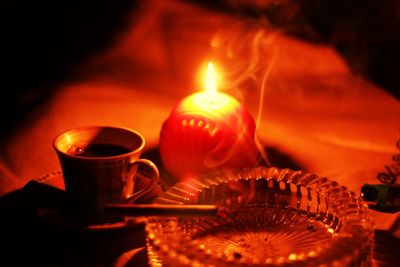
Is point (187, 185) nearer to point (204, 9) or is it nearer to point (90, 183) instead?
point (90, 183)

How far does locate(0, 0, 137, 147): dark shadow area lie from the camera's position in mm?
1982

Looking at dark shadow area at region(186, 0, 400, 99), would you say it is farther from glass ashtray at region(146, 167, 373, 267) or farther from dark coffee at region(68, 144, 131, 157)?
dark coffee at region(68, 144, 131, 157)

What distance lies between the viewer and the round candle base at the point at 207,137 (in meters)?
1.15

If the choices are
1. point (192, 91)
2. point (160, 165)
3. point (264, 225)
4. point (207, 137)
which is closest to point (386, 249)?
point (264, 225)

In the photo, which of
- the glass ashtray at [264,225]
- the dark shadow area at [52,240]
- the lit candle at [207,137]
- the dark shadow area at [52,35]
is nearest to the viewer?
the glass ashtray at [264,225]

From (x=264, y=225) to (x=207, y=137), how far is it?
246 millimetres

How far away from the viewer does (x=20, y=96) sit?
1.79 meters

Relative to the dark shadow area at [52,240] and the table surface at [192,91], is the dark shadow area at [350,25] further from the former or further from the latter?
the dark shadow area at [52,240]

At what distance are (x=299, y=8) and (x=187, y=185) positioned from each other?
1416 mm

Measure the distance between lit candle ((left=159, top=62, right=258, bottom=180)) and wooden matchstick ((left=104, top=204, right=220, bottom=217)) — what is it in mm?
287

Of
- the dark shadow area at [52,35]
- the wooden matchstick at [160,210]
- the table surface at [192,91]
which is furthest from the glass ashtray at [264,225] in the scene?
the dark shadow area at [52,35]

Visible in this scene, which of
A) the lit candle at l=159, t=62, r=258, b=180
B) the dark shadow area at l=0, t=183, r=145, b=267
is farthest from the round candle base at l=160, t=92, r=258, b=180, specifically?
the dark shadow area at l=0, t=183, r=145, b=267

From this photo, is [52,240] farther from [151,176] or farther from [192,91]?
[192,91]

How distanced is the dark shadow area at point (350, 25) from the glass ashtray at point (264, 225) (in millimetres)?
1082
